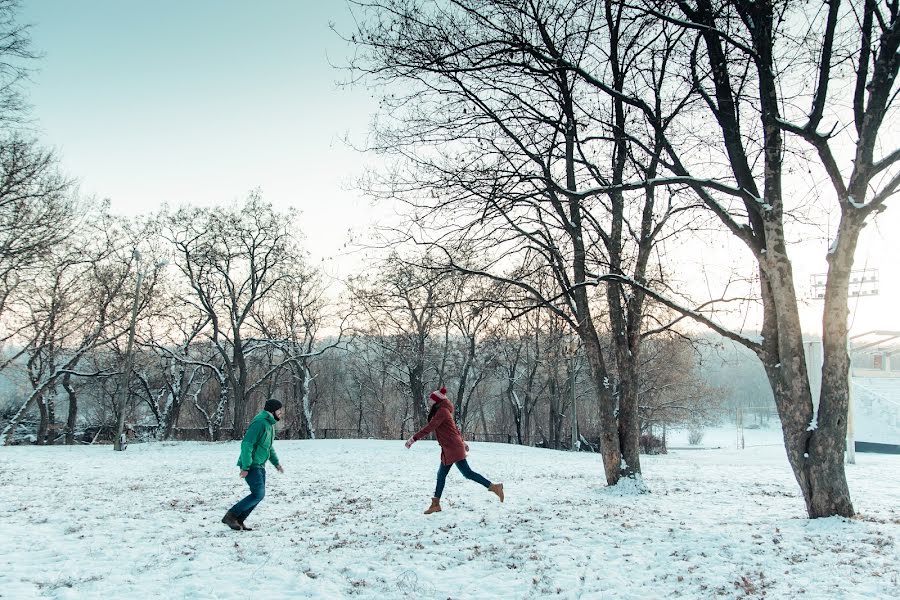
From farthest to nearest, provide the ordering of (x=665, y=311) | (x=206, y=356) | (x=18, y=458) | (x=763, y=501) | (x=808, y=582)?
(x=206, y=356) < (x=18, y=458) < (x=665, y=311) < (x=763, y=501) < (x=808, y=582)

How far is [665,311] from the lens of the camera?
55.7 ft

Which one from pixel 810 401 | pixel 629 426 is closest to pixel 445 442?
pixel 629 426

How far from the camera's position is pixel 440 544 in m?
6.69

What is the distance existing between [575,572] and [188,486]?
9.39 metres

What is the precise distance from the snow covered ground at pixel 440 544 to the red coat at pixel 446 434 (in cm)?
83

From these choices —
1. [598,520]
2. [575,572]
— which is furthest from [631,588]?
[598,520]

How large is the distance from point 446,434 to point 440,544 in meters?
2.21

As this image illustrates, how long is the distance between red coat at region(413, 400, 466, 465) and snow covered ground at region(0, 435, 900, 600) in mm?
833

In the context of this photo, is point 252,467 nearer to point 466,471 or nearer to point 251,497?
point 251,497

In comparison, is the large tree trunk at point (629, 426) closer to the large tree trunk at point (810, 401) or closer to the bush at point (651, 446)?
the large tree trunk at point (810, 401)

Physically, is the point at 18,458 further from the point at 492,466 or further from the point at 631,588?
the point at 631,588

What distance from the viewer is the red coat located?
8656 mm

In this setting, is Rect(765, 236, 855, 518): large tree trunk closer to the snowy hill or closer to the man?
the man

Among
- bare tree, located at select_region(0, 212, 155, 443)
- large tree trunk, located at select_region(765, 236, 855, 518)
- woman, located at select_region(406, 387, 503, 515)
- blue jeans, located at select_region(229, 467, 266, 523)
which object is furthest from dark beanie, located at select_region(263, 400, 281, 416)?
bare tree, located at select_region(0, 212, 155, 443)
